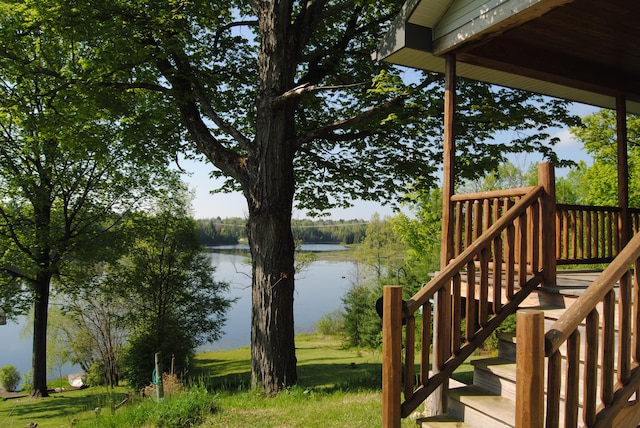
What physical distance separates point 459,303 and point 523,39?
10.6ft

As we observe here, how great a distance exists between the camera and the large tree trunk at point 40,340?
14633 millimetres

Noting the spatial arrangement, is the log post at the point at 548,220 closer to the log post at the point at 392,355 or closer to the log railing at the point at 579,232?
the log railing at the point at 579,232

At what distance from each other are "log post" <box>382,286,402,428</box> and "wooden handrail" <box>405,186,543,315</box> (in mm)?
132

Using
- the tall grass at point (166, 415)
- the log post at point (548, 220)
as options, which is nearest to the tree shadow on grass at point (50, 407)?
the tall grass at point (166, 415)

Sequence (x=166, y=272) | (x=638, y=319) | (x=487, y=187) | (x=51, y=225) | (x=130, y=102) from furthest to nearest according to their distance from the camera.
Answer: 1. (x=487, y=187)
2. (x=166, y=272)
3. (x=51, y=225)
4. (x=130, y=102)
5. (x=638, y=319)

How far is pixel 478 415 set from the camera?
344 cm

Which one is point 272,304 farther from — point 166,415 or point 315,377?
point 315,377

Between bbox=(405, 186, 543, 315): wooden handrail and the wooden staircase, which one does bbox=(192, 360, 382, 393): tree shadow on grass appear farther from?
bbox=(405, 186, 543, 315): wooden handrail

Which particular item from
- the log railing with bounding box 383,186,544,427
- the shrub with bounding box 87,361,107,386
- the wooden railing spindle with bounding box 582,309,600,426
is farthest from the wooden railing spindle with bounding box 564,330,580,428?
the shrub with bounding box 87,361,107,386

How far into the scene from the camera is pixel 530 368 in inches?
87.2

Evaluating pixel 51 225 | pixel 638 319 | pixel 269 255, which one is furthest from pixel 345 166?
pixel 51 225

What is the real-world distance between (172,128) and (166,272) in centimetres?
1035

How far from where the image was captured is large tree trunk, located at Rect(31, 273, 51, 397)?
1463 cm

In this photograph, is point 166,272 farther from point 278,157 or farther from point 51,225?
point 278,157
